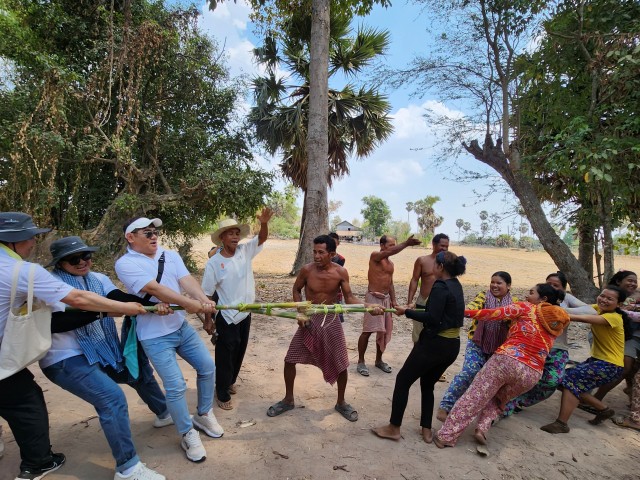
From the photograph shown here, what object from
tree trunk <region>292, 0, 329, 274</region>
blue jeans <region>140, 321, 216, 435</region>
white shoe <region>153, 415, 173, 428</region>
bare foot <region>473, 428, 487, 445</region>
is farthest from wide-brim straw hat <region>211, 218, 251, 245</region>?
tree trunk <region>292, 0, 329, 274</region>

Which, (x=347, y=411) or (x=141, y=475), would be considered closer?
(x=141, y=475)

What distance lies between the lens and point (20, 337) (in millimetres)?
2053

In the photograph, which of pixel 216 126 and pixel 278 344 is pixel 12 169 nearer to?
pixel 216 126

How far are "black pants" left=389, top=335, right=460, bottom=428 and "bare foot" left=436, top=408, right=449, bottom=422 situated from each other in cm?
46

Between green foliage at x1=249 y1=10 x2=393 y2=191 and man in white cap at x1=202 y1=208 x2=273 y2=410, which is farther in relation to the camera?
green foliage at x1=249 y1=10 x2=393 y2=191

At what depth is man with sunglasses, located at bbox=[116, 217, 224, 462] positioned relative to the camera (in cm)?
254

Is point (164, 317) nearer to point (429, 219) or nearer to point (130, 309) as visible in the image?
point (130, 309)

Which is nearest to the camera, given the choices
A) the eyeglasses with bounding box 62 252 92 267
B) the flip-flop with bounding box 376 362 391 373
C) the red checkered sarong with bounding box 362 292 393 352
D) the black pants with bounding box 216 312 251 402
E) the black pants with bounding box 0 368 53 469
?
the black pants with bounding box 0 368 53 469

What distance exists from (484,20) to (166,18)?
27.3 feet

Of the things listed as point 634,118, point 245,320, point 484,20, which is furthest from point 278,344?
point 484,20

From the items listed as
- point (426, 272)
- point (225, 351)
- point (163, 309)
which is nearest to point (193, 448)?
point (225, 351)

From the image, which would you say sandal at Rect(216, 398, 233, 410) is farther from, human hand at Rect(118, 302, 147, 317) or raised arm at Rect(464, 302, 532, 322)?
raised arm at Rect(464, 302, 532, 322)

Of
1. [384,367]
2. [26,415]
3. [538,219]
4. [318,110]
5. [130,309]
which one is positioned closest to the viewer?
[26,415]

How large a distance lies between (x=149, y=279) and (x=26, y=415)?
102 cm
